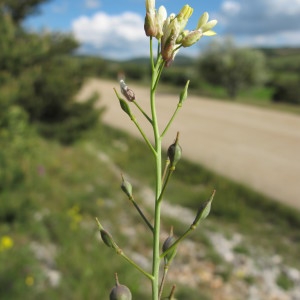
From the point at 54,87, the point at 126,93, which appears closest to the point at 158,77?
the point at 126,93

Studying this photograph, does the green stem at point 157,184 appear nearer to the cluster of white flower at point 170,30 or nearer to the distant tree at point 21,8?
the cluster of white flower at point 170,30

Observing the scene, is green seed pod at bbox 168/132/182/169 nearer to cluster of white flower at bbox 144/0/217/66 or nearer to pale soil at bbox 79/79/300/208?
cluster of white flower at bbox 144/0/217/66

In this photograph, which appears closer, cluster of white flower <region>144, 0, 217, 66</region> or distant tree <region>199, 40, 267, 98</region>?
cluster of white flower <region>144, 0, 217, 66</region>

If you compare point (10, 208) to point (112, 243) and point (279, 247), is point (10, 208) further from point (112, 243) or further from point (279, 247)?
point (112, 243)

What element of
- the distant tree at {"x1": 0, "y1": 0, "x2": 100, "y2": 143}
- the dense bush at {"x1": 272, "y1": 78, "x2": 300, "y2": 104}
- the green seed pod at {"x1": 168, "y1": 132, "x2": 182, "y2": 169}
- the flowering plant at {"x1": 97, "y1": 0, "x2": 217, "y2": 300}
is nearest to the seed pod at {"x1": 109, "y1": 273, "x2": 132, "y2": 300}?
the flowering plant at {"x1": 97, "y1": 0, "x2": 217, "y2": 300}

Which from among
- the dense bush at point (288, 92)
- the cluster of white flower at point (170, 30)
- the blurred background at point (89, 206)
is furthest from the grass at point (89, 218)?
the dense bush at point (288, 92)

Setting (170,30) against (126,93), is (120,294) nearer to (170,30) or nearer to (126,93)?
(126,93)
